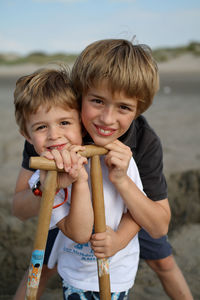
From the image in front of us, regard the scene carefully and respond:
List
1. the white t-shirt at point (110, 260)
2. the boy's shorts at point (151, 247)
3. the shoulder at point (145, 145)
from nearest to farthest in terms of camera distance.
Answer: the white t-shirt at point (110, 260) < the shoulder at point (145, 145) < the boy's shorts at point (151, 247)

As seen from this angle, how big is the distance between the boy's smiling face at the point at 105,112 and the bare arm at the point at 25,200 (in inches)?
21.9

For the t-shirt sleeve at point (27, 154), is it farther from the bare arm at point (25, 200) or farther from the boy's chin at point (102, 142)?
the boy's chin at point (102, 142)

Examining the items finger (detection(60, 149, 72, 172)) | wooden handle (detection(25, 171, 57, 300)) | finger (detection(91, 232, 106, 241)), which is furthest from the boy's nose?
finger (detection(91, 232, 106, 241))

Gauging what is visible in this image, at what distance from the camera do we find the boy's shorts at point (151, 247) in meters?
2.94

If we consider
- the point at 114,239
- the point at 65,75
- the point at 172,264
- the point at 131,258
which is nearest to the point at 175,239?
the point at 172,264

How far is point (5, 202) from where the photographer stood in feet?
15.5

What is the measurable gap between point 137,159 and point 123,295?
89 cm

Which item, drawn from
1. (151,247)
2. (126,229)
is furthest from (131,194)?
(151,247)

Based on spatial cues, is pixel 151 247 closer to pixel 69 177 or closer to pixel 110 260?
pixel 110 260

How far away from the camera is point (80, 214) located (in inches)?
77.7

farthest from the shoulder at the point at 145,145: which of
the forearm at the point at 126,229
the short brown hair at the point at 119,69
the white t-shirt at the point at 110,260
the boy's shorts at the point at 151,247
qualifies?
the boy's shorts at the point at 151,247

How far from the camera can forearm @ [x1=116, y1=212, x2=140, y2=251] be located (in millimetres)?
2170

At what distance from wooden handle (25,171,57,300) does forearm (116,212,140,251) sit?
57 centimetres

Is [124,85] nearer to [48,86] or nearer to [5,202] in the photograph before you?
[48,86]
